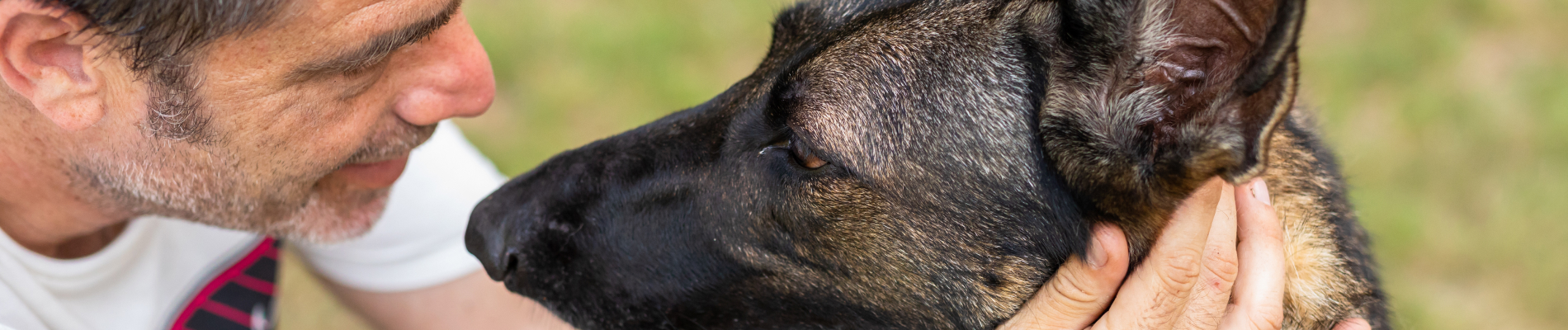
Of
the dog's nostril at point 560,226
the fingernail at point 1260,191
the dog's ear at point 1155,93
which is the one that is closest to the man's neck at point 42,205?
the dog's nostril at point 560,226

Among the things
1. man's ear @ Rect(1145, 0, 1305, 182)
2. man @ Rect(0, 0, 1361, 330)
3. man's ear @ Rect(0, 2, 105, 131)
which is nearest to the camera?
man's ear @ Rect(1145, 0, 1305, 182)

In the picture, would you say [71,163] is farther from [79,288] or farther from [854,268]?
[854,268]

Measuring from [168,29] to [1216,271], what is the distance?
7.20 feet

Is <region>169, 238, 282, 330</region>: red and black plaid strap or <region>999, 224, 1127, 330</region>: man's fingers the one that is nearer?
<region>999, 224, 1127, 330</region>: man's fingers

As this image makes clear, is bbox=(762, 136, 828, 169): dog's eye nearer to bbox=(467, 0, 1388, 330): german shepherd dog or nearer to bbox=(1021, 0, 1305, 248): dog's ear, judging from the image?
bbox=(467, 0, 1388, 330): german shepherd dog

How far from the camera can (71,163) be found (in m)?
2.47

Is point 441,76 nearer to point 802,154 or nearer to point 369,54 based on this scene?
point 369,54

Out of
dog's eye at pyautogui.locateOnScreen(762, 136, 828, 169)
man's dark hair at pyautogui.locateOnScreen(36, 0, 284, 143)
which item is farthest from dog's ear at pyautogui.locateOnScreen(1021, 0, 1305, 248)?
man's dark hair at pyautogui.locateOnScreen(36, 0, 284, 143)

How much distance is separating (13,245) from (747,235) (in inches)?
67.7

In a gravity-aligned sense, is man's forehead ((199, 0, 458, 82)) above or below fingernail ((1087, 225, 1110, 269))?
above

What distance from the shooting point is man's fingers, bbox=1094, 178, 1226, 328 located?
219cm

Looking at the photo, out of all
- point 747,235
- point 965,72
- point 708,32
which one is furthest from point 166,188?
point 708,32

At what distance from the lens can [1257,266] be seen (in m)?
2.34

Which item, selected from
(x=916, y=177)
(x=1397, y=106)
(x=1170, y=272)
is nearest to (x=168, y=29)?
(x=916, y=177)
